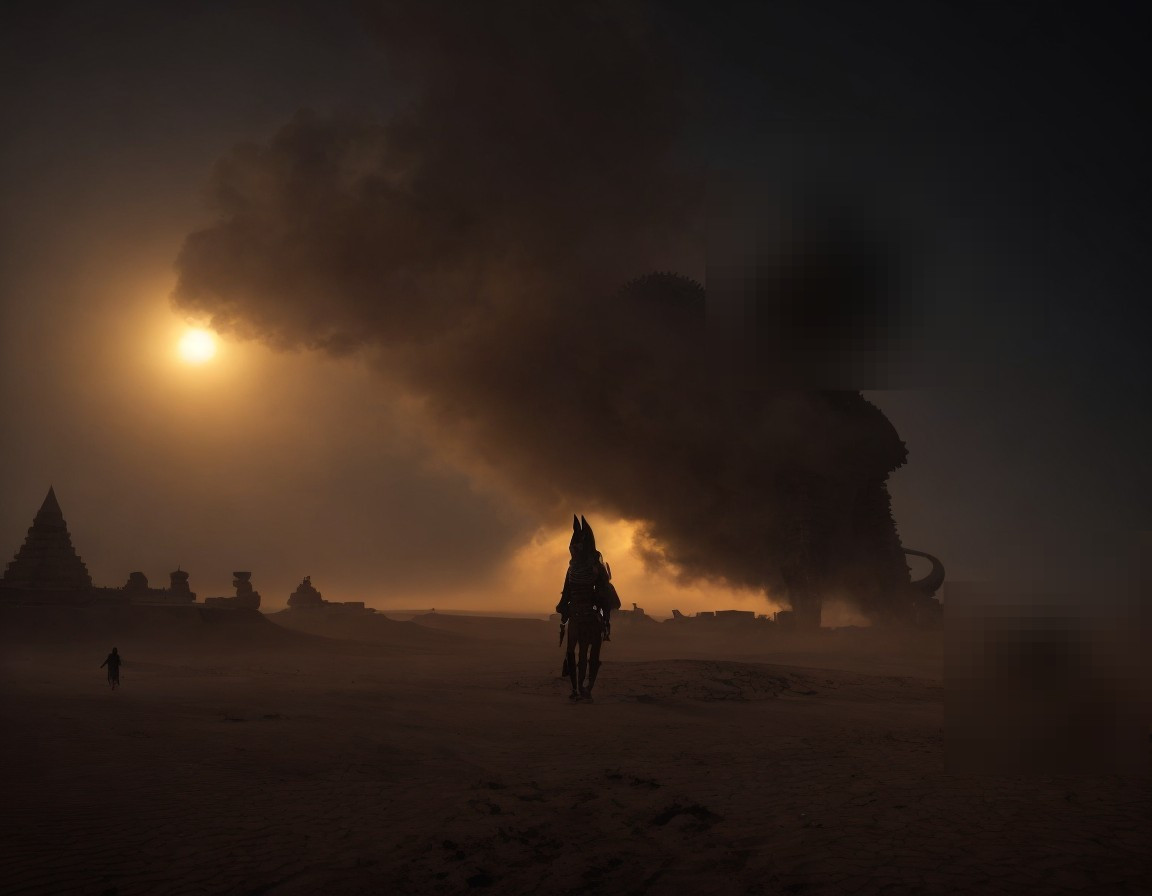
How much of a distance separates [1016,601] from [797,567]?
3380cm

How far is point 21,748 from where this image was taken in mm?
8305

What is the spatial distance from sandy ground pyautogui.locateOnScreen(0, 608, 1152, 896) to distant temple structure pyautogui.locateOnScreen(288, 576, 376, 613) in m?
46.9

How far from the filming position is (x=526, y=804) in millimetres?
6793

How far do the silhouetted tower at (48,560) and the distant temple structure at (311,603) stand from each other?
62.0ft

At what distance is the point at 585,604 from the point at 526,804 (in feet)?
24.7

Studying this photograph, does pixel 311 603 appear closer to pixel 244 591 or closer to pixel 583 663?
pixel 244 591

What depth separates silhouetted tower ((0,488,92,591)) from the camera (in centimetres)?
3931

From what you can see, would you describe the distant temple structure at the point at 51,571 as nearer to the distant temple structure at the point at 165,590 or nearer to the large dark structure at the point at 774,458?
the distant temple structure at the point at 165,590

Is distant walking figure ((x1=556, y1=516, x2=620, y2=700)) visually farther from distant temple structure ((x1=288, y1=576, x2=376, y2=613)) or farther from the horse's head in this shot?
distant temple structure ((x1=288, y1=576, x2=376, y2=613))

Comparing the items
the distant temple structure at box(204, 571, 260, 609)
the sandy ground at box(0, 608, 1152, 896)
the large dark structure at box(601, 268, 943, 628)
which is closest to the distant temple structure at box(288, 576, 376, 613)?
the distant temple structure at box(204, 571, 260, 609)

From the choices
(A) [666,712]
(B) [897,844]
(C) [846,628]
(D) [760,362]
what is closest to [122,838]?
(B) [897,844]

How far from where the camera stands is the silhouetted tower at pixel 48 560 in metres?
39.3

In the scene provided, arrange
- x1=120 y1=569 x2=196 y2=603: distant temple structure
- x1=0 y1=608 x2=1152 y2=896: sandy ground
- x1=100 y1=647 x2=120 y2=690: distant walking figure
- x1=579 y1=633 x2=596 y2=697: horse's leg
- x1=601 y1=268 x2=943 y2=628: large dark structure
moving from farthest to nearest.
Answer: x1=120 y1=569 x2=196 y2=603: distant temple structure
x1=601 y1=268 x2=943 y2=628: large dark structure
x1=100 y1=647 x2=120 y2=690: distant walking figure
x1=579 y1=633 x2=596 y2=697: horse's leg
x1=0 y1=608 x2=1152 y2=896: sandy ground

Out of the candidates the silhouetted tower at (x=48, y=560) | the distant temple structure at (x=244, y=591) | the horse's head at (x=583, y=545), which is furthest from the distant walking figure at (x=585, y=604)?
the distant temple structure at (x=244, y=591)
